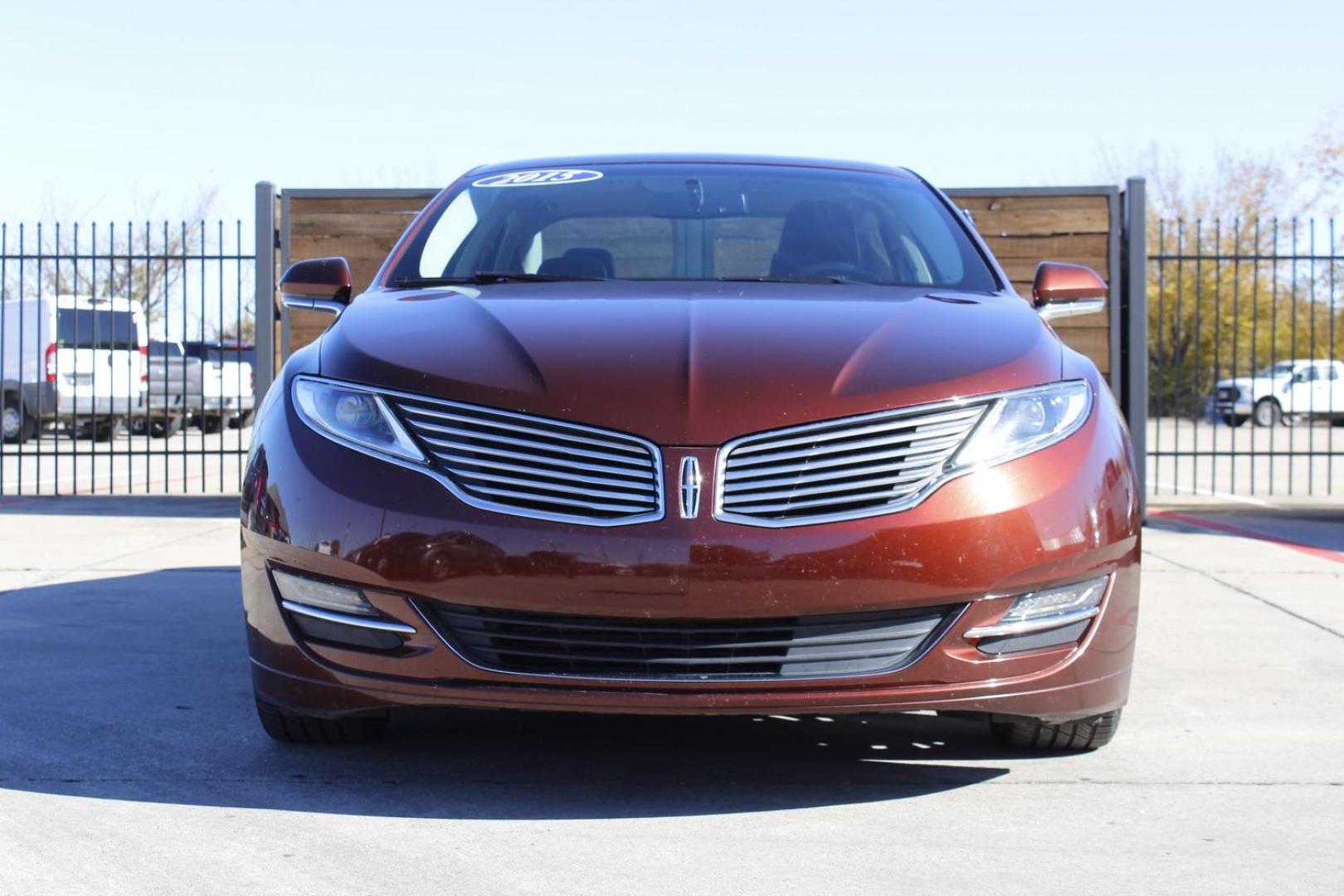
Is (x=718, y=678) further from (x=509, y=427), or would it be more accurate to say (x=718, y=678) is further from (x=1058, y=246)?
(x=1058, y=246)

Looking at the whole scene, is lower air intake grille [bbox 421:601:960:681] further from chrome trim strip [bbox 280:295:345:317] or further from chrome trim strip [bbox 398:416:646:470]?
chrome trim strip [bbox 280:295:345:317]

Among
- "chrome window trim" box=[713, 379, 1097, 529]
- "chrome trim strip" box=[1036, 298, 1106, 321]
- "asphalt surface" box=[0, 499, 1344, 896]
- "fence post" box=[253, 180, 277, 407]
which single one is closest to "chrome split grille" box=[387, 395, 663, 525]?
"chrome window trim" box=[713, 379, 1097, 529]

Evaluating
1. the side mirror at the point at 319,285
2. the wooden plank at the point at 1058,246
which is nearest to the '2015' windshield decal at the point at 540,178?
the side mirror at the point at 319,285

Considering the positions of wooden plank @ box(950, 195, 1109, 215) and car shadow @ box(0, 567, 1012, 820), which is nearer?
car shadow @ box(0, 567, 1012, 820)

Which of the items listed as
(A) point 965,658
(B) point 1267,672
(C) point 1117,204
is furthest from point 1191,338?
(A) point 965,658

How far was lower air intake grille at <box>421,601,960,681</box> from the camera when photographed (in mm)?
3334

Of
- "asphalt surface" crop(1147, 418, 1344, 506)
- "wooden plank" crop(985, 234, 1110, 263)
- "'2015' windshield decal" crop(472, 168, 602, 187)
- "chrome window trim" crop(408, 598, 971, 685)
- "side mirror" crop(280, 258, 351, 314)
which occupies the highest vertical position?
"wooden plank" crop(985, 234, 1110, 263)

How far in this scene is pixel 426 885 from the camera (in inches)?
117

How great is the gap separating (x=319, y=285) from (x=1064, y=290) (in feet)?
6.94

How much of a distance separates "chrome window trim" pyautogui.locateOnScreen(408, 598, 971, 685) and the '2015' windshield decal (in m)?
1.99

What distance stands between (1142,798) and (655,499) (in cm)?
131

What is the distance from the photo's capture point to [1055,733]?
3.94 m

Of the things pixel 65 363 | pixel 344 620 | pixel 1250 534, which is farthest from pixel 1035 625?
pixel 65 363

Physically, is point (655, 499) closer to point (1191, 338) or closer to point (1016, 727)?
point (1016, 727)
